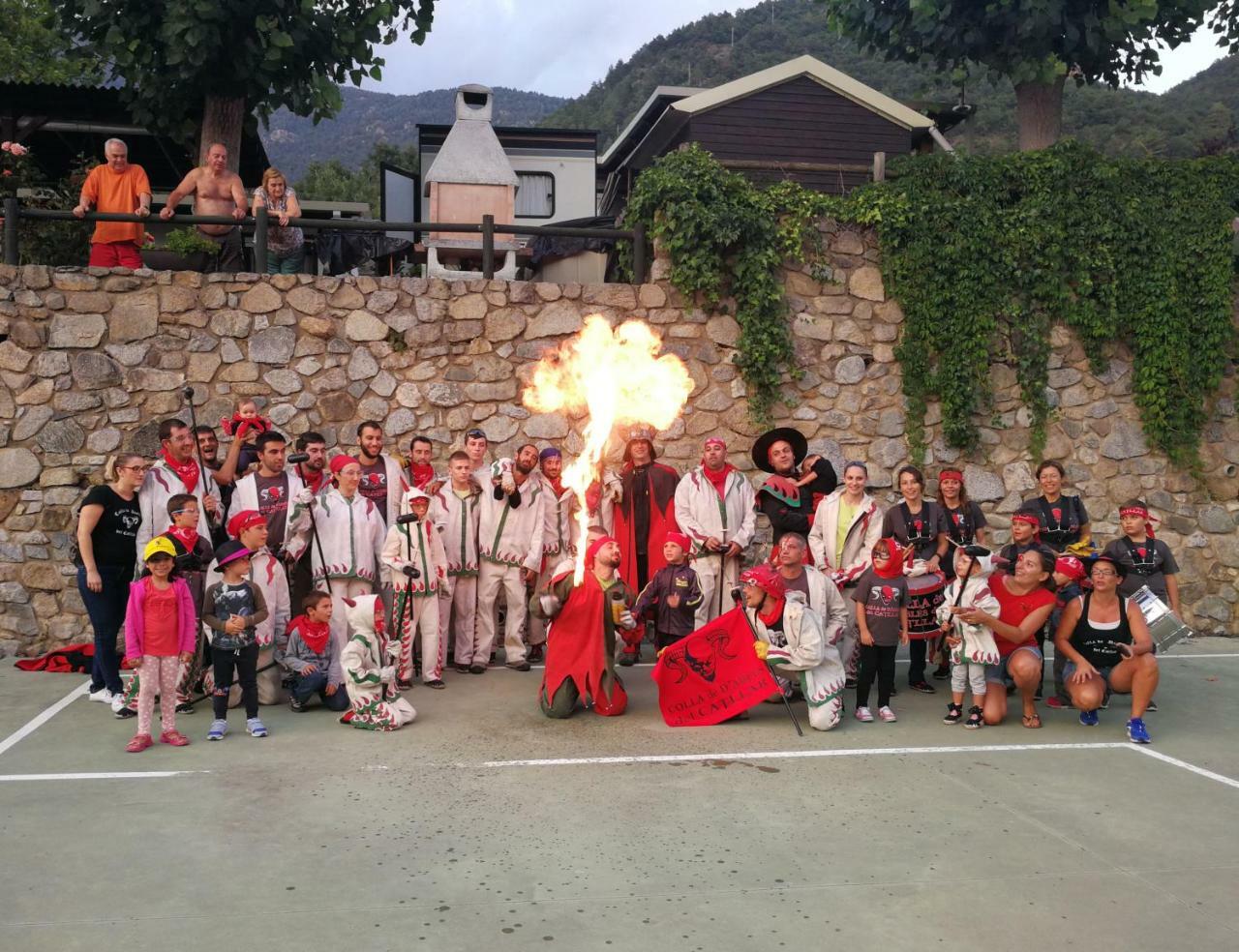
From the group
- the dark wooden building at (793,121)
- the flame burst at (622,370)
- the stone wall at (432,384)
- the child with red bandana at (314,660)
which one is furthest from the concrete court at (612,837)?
the dark wooden building at (793,121)

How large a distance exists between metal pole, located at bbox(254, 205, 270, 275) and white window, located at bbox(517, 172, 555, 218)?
10.6 metres

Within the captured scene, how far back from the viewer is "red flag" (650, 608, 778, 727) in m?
7.90

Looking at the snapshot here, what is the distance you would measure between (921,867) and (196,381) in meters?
7.93

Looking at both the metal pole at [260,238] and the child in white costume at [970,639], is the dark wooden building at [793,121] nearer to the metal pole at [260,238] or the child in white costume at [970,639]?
the metal pole at [260,238]

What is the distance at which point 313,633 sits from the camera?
8.12 meters

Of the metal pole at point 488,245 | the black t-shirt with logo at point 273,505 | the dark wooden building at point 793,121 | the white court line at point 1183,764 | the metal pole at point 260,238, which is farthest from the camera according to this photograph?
the dark wooden building at point 793,121

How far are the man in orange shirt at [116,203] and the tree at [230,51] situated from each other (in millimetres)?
1618

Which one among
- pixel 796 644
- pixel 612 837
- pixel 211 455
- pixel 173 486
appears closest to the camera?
pixel 612 837

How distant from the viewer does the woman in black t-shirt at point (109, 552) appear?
26.6 feet

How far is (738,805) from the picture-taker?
6.17 meters

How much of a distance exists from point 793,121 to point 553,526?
1238 centimetres

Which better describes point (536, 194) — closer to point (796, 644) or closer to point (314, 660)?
point (314, 660)

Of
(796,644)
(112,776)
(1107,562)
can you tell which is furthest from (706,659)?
(112,776)

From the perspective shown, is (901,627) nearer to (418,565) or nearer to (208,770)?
(418,565)
